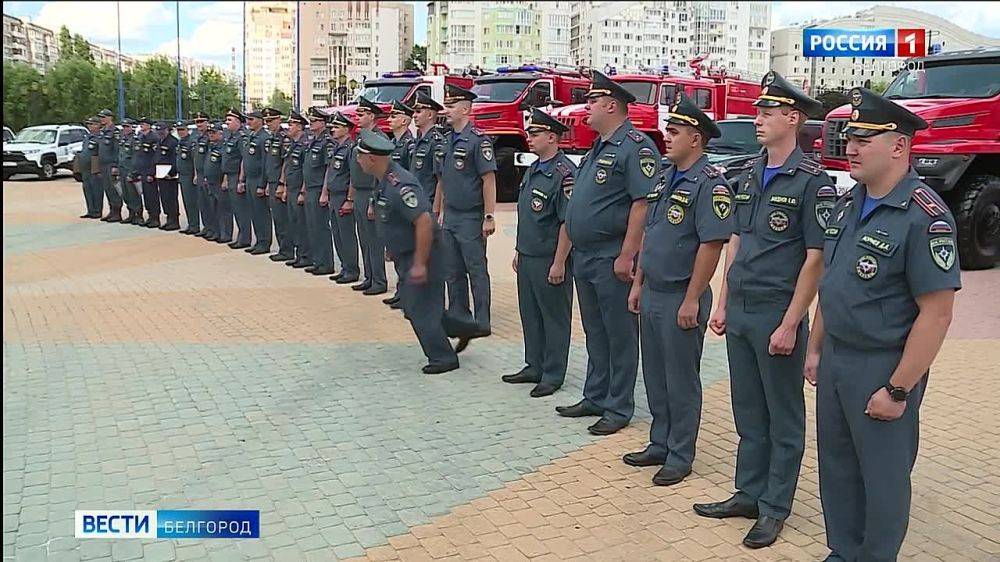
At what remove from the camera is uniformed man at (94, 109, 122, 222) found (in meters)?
15.1

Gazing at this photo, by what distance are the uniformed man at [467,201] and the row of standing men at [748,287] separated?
0.59 metres

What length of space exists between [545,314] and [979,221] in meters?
6.81

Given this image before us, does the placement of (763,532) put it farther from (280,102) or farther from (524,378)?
(280,102)

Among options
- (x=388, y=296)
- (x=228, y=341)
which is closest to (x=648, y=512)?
(x=228, y=341)

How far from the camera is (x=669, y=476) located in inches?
174

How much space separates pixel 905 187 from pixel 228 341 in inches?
223

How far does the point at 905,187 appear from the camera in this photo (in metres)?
3.02

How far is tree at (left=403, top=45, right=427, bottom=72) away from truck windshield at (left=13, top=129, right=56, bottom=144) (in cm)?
1307

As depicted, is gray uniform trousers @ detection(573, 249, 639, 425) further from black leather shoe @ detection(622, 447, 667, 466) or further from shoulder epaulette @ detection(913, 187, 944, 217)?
shoulder epaulette @ detection(913, 187, 944, 217)

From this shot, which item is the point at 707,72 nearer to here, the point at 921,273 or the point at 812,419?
the point at 812,419

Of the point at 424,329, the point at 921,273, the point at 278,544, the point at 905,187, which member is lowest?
the point at 278,544

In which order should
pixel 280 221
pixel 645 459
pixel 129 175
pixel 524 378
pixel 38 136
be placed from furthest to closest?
1. pixel 38 136
2. pixel 129 175
3. pixel 280 221
4. pixel 524 378
5. pixel 645 459

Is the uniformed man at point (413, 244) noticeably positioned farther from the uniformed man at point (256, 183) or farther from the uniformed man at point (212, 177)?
the uniformed man at point (212, 177)

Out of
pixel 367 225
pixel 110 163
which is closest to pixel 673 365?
pixel 367 225
